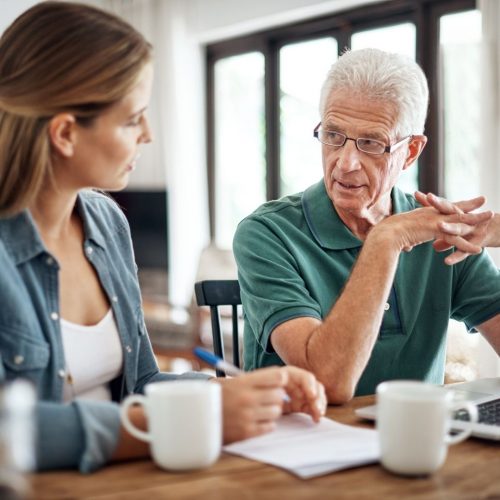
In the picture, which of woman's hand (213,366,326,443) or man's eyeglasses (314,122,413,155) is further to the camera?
man's eyeglasses (314,122,413,155)

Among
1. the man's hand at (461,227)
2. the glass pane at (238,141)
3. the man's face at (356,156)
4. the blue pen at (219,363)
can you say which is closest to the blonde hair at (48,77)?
the blue pen at (219,363)

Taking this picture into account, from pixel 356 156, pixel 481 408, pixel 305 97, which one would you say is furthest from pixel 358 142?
pixel 305 97

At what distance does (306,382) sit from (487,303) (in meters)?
0.81

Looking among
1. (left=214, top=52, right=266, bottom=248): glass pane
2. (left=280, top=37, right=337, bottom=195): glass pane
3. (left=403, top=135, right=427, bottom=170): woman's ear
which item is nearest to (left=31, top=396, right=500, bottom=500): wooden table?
(left=403, top=135, right=427, bottom=170): woman's ear

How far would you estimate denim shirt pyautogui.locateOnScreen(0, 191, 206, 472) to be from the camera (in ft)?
3.33

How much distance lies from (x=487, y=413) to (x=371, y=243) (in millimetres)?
456

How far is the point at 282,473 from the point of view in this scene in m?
1.01

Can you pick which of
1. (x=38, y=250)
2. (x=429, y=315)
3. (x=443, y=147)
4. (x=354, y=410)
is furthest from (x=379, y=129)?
(x=443, y=147)

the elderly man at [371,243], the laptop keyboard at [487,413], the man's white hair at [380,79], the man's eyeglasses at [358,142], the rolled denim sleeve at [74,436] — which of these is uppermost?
the man's white hair at [380,79]

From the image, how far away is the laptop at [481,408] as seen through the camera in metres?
1.16

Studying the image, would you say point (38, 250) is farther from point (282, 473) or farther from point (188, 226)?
point (188, 226)

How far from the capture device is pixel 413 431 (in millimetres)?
980

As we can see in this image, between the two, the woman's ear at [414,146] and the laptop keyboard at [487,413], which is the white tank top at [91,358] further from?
the woman's ear at [414,146]

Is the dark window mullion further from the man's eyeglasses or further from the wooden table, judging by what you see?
the wooden table
